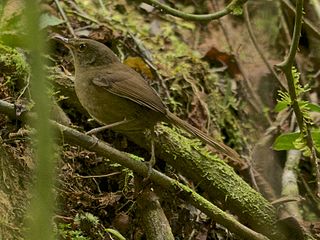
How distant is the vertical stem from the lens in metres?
0.93

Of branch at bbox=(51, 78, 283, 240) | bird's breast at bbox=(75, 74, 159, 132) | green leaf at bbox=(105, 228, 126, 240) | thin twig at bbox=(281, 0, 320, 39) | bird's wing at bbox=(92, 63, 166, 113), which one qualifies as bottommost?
green leaf at bbox=(105, 228, 126, 240)

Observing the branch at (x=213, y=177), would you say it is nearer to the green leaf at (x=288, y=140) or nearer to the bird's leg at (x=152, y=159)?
the bird's leg at (x=152, y=159)

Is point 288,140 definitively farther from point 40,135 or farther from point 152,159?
point 40,135

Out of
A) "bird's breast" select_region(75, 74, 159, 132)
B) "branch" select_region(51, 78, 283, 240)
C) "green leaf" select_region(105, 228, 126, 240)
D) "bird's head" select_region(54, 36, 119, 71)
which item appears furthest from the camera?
"bird's head" select_region(54, 36, 119, 71)

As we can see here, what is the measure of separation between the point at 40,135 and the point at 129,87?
2503 millimetres

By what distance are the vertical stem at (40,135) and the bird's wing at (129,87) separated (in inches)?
93.8

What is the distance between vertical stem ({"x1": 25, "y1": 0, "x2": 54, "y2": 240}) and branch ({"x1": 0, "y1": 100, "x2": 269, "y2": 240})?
5.46 feet

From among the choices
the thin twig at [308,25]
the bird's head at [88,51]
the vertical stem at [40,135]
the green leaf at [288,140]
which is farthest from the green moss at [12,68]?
the vertical stem at [40,135]

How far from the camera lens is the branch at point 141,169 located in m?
2.72

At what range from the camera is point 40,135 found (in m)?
0.96

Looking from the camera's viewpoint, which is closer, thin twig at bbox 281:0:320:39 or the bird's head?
the bird's head

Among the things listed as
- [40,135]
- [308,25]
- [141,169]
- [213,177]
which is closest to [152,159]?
[141,169]

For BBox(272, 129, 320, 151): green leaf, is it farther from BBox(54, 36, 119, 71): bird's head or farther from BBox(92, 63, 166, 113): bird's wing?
BBox(54, 36, 119, 71): bird's head

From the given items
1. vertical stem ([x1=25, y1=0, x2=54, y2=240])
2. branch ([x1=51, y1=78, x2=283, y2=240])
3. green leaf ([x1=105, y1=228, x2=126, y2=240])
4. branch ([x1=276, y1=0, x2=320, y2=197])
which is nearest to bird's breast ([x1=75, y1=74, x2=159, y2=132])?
branch ([x1=51, y1=78, x2=283, y2=240])
